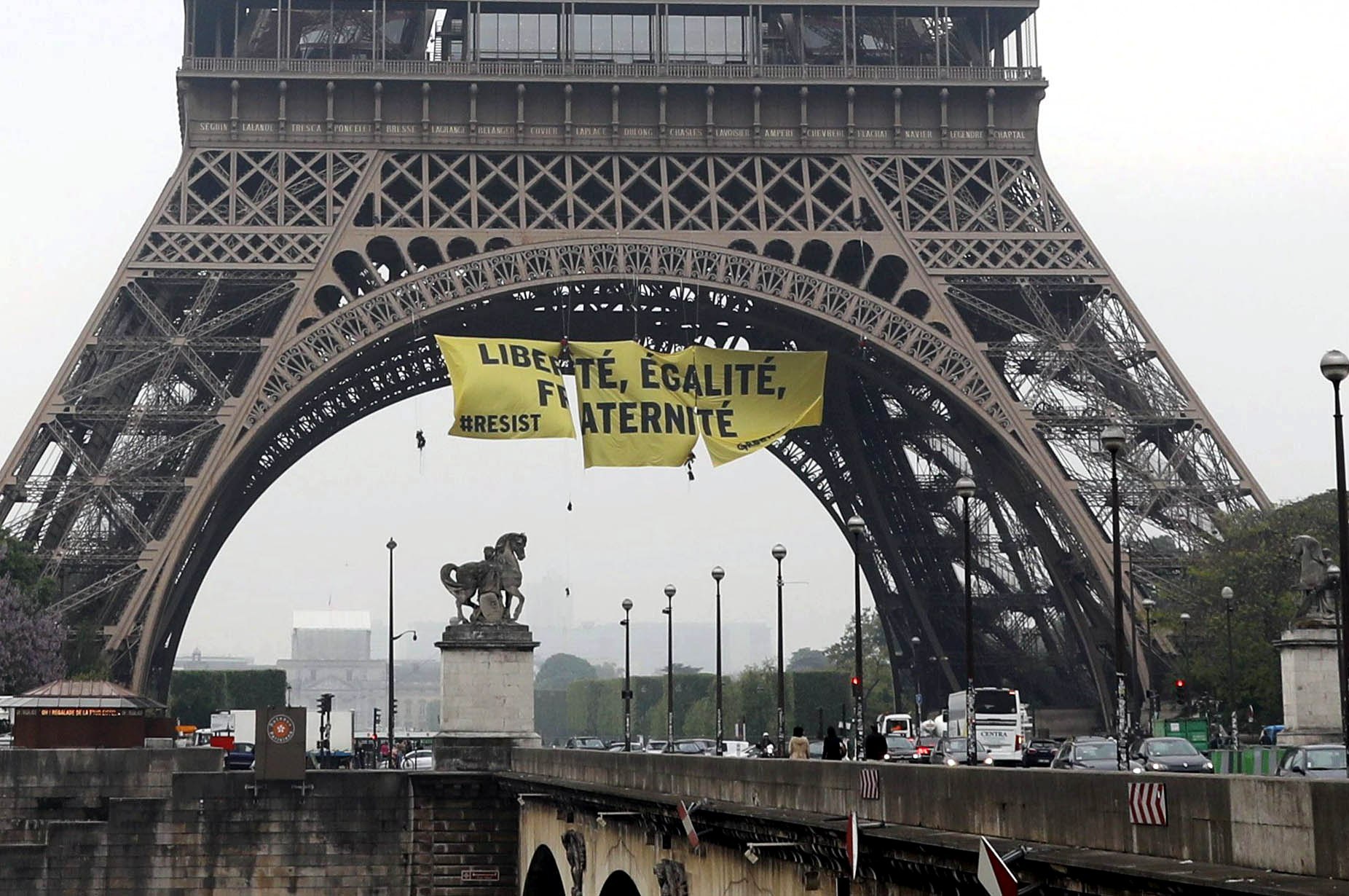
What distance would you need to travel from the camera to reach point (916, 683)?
91875mm

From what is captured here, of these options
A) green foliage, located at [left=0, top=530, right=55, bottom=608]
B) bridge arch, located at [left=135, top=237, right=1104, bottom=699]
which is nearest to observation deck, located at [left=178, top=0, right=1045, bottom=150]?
bridge arch, located at [left=135, top=237, right=1104, bottom=699]

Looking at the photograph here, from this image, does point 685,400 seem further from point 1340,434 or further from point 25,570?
point 25,570

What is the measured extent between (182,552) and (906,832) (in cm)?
4593

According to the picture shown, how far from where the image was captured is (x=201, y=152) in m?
64.6

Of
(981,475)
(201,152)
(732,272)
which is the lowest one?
(981,475)

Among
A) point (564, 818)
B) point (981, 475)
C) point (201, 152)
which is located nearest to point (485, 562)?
point (564, 818)

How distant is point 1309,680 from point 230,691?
9657 centimetres

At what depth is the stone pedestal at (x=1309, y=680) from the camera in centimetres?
4391

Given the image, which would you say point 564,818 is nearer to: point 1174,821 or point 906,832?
point 906,832

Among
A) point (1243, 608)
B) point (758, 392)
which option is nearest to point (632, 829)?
point (758, 392)

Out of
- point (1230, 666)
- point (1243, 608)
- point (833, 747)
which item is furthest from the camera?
point (1243, 608)

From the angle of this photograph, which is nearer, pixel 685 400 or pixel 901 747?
pixel 685 400

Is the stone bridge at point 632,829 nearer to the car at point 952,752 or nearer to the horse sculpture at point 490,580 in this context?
the horse sculpture at point 490,580

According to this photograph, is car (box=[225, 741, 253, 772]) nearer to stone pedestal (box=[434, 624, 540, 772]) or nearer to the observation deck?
stone pedestal (box=[434, 624, 540, 772])
